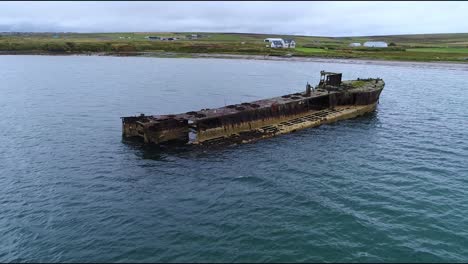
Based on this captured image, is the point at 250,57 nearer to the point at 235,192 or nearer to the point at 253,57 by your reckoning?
the point at 253,57

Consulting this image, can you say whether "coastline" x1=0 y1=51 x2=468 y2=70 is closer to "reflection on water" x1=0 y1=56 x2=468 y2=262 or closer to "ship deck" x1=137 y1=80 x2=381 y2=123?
"ship deck" x1=137 y1=80 x2=381 y2=123

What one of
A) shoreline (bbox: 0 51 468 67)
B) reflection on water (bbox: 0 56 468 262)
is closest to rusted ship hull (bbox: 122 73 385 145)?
reflection on water (bbox: 0 56 468 262)

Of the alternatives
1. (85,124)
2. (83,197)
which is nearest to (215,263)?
(83,197)

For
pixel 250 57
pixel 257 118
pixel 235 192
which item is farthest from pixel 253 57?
pixel 235 192

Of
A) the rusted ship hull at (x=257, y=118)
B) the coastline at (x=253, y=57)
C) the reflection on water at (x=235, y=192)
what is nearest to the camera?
the reflection on water at (x=235, y=192)

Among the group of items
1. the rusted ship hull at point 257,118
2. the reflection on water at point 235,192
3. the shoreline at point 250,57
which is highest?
the shoreline at point 250,57

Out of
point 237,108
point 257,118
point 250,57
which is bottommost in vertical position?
point 257,118

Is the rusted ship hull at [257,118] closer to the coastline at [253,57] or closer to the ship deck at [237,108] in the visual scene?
the ship deck at [237,108]

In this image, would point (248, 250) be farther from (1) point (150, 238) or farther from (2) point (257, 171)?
(2) point (257, 171)

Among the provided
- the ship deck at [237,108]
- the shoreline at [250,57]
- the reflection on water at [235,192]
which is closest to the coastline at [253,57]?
the shoreline at [250,57]

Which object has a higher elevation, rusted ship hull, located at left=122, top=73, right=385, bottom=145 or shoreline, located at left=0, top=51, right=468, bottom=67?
shoreline, located at left=0, top=51, right=468, bottom=67
